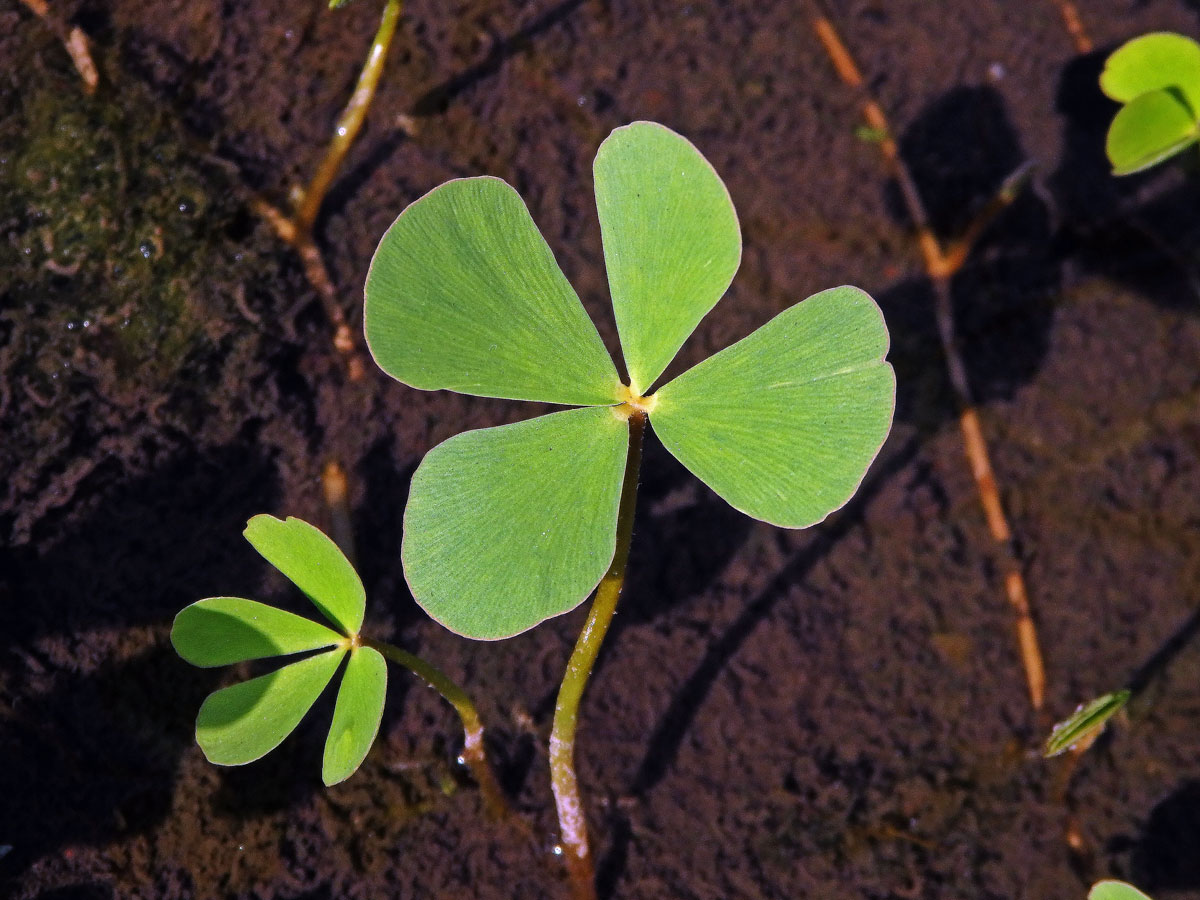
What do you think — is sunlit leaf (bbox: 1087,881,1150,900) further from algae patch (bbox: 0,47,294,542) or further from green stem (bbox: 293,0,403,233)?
green stem (bbox: 293,0,403,233)

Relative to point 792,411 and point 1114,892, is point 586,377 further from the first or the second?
point 1114,892

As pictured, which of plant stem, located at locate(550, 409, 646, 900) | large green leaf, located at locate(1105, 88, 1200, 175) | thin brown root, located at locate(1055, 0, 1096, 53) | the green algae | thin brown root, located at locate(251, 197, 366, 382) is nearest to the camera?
plant stem, located at locate(550, 409, 646, 900)

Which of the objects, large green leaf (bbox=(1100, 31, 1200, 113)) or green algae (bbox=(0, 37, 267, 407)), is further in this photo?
large green leaf (bbox=(1100, 31, 1200, 113))

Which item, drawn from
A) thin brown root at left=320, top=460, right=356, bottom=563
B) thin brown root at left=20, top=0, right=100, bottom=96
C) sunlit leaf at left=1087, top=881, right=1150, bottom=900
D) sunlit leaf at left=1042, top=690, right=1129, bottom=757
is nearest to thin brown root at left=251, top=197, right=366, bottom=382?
thin brown root at left=320, top=460, right=356, bottom=563

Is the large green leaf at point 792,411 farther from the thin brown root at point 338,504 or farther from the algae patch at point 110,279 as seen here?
the algae patch at point 110,279

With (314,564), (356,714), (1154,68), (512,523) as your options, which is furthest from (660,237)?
(1154,68)

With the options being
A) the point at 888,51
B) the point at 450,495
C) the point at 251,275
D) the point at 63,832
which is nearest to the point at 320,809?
the point at 63,832
